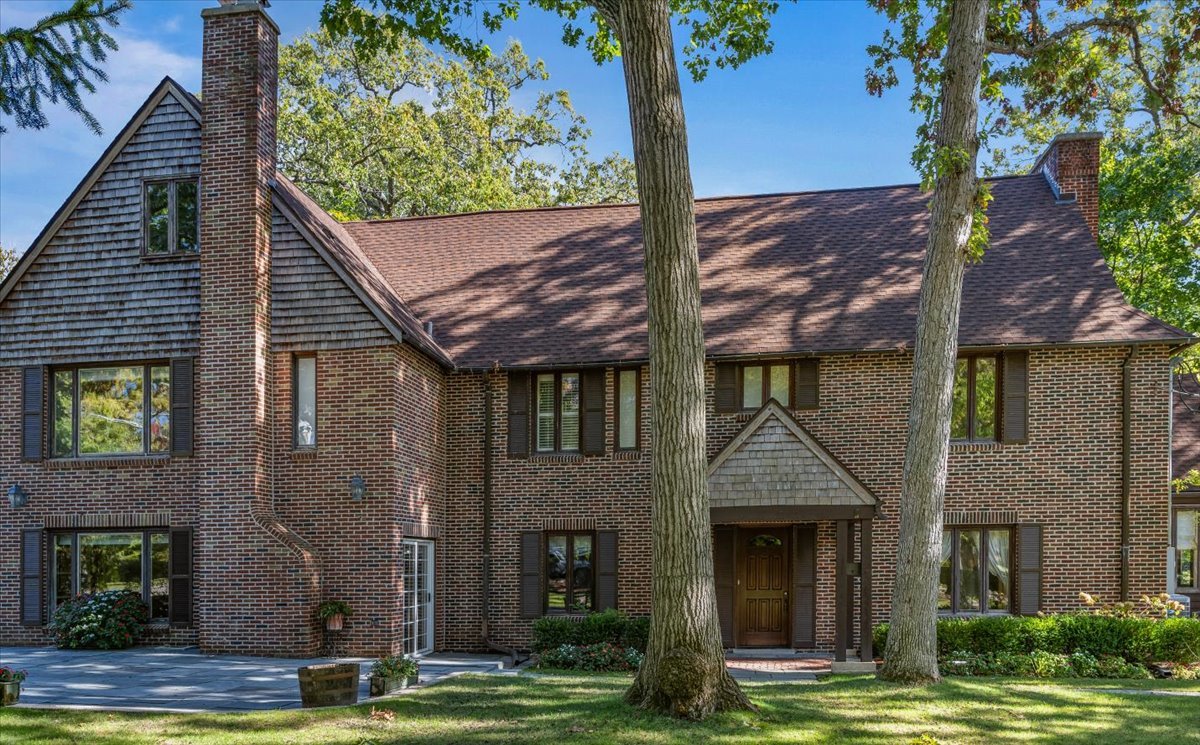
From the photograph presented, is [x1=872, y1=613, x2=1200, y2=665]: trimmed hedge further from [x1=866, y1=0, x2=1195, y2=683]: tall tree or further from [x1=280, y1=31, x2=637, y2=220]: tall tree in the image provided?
[x1=280, y1=31, x2=637, y2=220]: tall tree

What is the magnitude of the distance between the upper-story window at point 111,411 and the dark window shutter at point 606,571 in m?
7.34

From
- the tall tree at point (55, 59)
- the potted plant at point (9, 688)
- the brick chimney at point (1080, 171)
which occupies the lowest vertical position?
the potted plant at point (9, 688)

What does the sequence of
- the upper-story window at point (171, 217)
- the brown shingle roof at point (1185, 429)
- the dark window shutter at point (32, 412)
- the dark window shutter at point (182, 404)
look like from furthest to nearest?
the brown shingle roof at point (1185, 429), the dark window shutter at point (32, 412), the upper-story window at point (171, 217), the dark window shutter at point (182, 404)

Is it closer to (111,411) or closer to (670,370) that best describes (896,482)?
(670,370)

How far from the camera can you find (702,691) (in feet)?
31.1

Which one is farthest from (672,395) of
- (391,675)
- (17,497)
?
(17,497)

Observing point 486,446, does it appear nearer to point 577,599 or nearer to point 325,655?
point 577,599

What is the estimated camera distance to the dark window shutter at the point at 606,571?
1798 centimetres

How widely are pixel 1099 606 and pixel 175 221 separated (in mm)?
16070

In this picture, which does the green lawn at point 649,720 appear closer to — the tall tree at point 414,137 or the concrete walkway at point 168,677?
the concrete walkway at point 168,677

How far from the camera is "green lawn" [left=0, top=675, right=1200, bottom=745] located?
Answer: 9250 millimetres

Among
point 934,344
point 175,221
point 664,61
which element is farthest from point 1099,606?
point 175,221

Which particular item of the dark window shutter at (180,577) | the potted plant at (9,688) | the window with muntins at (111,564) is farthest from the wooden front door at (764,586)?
the potted plant at (9,688)

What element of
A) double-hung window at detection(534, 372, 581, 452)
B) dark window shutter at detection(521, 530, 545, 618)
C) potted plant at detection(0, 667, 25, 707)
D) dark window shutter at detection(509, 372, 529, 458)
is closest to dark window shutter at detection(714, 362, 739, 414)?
double-hung window at detection(534, 372, 581, 452)
